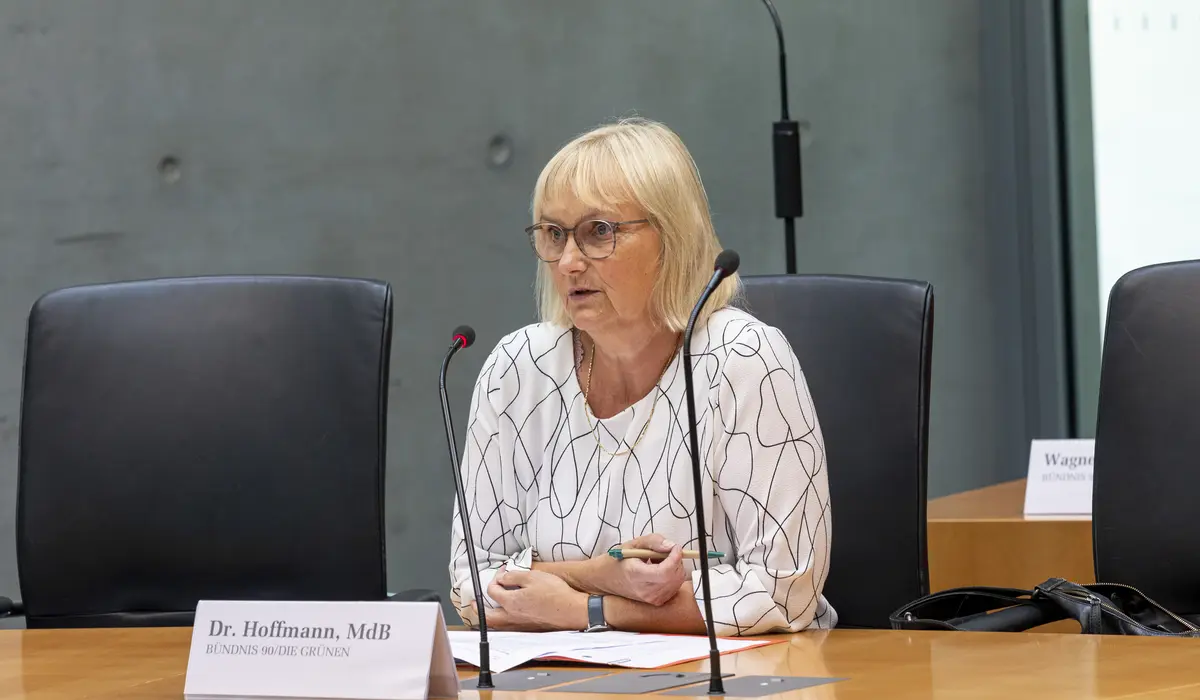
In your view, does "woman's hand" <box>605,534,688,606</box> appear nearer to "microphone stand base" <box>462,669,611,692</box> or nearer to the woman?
the woman

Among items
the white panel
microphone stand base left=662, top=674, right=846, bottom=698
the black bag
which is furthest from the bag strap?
the white panel

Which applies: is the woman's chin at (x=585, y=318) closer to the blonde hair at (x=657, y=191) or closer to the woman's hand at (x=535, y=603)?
the blonde hair at (x=657, y=191)

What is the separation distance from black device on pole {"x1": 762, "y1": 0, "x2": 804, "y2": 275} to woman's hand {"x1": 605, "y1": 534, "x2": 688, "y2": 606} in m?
1.86

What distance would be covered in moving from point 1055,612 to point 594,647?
51 cm

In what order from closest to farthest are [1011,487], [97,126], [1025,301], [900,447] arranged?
[900,447], [1011,487], [97,126], [1025,301]

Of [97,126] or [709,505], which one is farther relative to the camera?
[97,126]

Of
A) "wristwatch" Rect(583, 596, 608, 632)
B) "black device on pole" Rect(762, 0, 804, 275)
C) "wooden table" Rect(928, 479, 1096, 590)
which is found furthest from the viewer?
"black device on pole" Rect(762, 0, 804, 275)

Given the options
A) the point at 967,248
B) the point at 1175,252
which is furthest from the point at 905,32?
the point at 1175,252

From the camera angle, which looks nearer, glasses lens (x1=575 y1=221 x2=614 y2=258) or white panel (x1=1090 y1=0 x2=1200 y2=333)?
glasses lens (x1=575 y1=221 x2=614 y2=258)

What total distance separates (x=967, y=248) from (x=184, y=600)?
2661 mm

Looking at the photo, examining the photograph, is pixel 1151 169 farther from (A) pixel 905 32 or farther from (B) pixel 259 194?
(B) pixel 259 194

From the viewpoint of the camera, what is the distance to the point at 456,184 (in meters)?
3.86

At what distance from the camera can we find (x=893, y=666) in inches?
48.9

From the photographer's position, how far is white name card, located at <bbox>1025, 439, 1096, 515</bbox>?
2.53 metres
